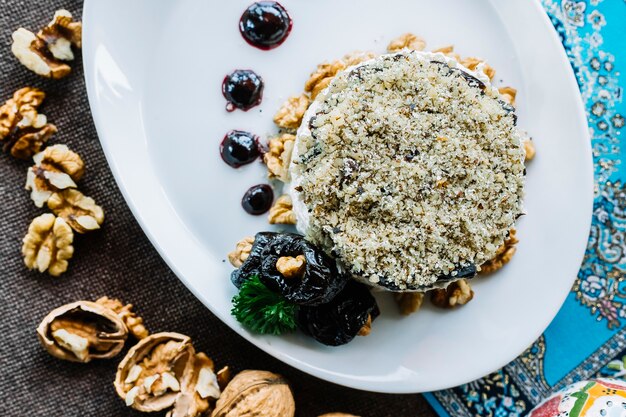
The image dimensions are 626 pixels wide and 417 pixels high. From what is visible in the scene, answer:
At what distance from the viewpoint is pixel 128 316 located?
1800 mm

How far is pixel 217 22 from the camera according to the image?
172 cm

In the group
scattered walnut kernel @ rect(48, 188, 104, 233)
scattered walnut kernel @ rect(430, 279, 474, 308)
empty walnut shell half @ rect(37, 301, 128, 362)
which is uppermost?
scattered walnut kernel @ rect(430, 279, 474, 308)

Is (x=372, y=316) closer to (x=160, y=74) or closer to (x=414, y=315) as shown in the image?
(x=414, y=315)

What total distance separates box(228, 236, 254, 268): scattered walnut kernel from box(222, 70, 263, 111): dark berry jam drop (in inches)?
12.3

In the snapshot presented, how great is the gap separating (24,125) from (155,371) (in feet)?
2.17

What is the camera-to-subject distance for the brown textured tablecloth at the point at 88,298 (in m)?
1.82

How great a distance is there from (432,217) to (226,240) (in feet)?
1.64

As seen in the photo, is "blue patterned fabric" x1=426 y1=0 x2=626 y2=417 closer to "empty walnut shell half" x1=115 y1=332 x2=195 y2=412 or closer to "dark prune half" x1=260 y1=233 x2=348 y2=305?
"dark prune half" x1=260 y1=233 x2=348 y2=305

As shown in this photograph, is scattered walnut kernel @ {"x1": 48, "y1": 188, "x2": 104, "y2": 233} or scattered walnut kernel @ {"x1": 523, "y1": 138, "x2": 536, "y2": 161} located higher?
scattered walnut kernel @ {"x1": 523, "y1": 138, "x2": 536, "y2": 161}

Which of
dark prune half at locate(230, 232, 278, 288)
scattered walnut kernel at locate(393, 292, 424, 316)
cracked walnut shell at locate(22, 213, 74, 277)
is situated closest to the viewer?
dark prune half at locate(230, 232, 278, 288)

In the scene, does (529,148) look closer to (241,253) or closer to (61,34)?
(241,253)

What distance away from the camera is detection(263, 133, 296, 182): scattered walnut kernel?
1646mm

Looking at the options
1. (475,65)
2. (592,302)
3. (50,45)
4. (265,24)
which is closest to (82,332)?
(50,45)

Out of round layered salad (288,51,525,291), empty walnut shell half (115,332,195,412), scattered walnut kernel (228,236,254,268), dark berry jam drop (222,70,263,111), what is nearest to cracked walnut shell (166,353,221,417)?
empty walnut shell half (115,332,195,412)
